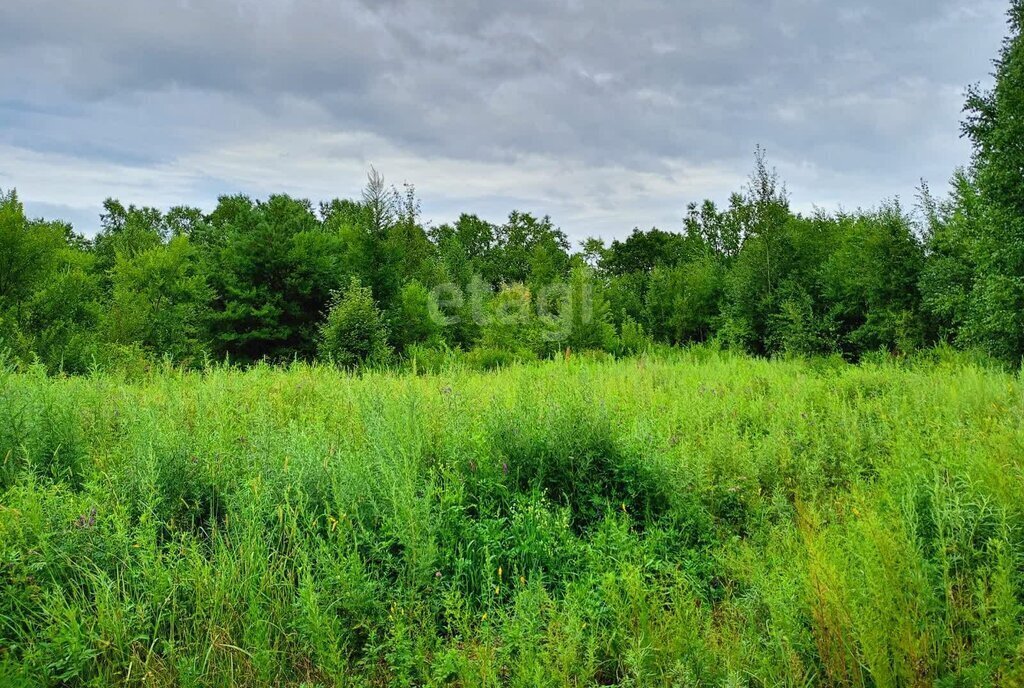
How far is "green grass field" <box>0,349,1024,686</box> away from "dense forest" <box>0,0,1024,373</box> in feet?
26.6

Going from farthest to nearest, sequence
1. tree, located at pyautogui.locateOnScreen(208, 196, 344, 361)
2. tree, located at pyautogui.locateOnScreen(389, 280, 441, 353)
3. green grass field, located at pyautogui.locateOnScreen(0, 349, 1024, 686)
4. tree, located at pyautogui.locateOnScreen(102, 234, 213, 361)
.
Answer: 1. tree, located at pyautogui.locateOnScreen(389, 280, 441, 353)
2. tree, located at pyautogui.locateOnScreen(208, 196, 344, 361)
3. tree, located at pyautogui.locateOnScreen(102, 234, 213, 361)
4. green grass field, located at pyautogui.locateOnScreen(0, 349, 1024, 686)

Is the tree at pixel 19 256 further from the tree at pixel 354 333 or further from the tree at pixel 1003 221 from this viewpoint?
the tree at pixel 1003 221

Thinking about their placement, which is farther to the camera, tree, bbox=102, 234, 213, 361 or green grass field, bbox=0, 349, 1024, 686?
tree, bbox=102, 234, 213, 361

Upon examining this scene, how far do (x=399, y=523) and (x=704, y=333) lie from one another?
2994cm

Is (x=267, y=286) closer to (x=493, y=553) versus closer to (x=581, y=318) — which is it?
(x=581, y=318)

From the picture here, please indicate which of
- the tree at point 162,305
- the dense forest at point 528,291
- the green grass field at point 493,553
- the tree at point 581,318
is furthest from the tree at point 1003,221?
the tree at point 162,305

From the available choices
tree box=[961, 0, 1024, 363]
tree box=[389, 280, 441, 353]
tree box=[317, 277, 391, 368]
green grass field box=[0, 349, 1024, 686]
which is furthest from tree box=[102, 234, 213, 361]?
tree box=[961, 0, 1024, 363]

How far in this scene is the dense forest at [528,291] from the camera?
15719 millimetres

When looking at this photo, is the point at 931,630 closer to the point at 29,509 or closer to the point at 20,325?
the point at 29,509

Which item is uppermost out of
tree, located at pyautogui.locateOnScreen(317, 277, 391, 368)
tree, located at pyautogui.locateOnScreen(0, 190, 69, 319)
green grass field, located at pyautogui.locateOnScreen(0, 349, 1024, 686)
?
tree, located at pyautogui.locateOnScreen(0, 190, 69, 319)

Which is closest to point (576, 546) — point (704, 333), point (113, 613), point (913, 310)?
point (113, 613)

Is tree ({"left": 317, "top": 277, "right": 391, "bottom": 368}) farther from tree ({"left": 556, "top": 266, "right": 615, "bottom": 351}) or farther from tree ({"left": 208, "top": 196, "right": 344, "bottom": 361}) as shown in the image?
tree ({"left": 208, "top": 196, "right": 344, "bottom": 361})

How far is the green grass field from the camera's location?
2516 millimetres

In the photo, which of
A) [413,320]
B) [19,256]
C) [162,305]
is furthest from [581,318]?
[162,305]
